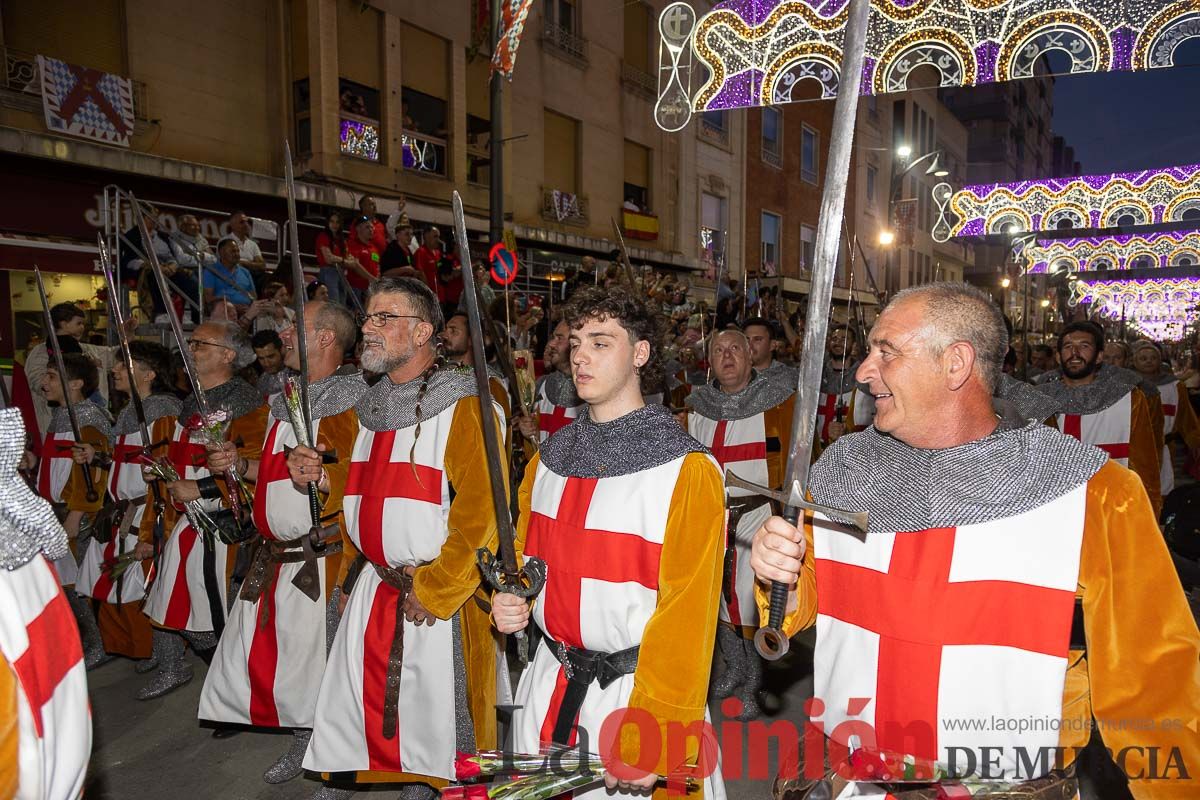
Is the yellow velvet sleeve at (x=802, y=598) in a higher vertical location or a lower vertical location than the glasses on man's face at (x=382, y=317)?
lower

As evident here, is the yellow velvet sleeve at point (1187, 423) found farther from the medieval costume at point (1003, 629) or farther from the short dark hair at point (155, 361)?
the short dark hair at point (155, 361)

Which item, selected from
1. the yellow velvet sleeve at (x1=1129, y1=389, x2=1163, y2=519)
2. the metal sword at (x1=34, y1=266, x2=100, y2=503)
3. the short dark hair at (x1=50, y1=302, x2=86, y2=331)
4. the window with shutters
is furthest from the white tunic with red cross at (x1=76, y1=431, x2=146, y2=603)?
the window with shutters

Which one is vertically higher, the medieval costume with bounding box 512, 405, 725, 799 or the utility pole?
the utility pole

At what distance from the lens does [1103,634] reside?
1519 millimetres

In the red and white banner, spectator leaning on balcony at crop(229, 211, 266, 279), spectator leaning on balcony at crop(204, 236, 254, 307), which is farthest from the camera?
the red and white banner

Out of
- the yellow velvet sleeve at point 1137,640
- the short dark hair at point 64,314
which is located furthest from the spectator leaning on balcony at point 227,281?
the yellow velvet sleeve at point 1137,640

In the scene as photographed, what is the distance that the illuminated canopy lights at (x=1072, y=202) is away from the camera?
10977 mm

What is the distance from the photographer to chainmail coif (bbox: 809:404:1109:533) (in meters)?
1.58

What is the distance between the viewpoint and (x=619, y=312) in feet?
7.63

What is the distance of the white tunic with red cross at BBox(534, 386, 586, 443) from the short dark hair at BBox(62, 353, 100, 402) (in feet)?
9.89

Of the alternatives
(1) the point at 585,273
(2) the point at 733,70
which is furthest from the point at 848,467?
(1) the point at 585,273

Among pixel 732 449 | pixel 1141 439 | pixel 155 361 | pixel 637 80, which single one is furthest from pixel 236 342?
pixel 637 80

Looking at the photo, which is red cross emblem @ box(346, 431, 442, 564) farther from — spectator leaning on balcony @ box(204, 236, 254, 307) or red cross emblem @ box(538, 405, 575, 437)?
spectator leaning on balcony @ box(204, 236, 254, 307)

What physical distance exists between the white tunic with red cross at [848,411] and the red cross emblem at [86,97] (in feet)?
30.4
